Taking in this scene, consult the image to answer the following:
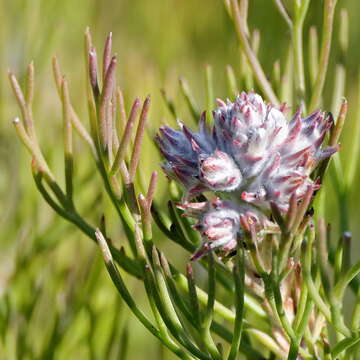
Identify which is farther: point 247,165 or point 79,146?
point 79,146

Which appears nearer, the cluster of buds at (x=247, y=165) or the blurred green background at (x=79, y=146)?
the cluster of buds at (x=247, y=165)

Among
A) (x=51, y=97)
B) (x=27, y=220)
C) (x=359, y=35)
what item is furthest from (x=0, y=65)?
(x=359, y=35)

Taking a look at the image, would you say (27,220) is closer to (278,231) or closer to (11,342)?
(11,342)

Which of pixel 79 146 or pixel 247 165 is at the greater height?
pixel 79 146

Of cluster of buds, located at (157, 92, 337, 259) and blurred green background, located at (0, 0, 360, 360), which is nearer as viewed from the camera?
cluster of buds, located at (157, 92, 337, 259)
